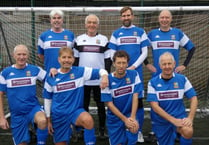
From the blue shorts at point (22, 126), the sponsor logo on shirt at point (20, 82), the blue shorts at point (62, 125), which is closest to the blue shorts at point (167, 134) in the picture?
the blue shorts at point (62, 125)

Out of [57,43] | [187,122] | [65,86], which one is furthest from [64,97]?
[187,122]

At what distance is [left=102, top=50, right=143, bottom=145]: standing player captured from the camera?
3.66 metres

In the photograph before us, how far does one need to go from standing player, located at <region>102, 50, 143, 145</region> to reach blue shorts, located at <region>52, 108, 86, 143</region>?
0.33 meters

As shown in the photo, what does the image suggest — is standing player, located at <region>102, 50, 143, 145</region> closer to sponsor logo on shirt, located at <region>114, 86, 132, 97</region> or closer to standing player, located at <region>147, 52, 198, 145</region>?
sponsor logo on shirt, located at <region>114, 86, 132, 97</region>

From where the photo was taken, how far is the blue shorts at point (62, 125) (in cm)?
370

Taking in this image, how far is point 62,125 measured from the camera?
12.2 feet

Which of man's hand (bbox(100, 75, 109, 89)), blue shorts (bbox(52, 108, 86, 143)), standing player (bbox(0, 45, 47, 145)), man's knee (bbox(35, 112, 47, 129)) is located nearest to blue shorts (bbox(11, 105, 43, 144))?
standing player (bbox(0, 45, 47, 145))

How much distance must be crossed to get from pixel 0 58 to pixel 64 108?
2.55 meters

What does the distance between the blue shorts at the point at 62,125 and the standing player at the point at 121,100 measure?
0.33 m

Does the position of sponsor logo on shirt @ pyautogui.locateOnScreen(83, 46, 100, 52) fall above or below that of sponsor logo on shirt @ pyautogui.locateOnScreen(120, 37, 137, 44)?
below

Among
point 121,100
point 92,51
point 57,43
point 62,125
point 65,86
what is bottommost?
point 62,125

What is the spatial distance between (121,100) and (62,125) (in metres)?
0.67

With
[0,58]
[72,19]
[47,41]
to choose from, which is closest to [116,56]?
[47,41]

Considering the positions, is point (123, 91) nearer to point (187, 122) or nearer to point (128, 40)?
point (187, 122)
